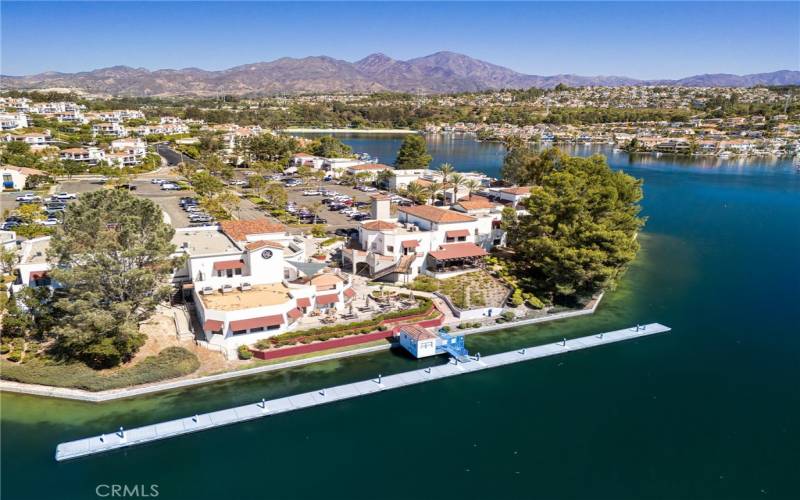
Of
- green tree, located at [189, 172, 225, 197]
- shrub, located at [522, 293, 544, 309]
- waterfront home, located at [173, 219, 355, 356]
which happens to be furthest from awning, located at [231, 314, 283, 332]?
green tree, located at [189, 172, 225, 197]

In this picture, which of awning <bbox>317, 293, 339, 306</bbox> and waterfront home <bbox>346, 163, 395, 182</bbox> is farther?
waterfront home <bbox>346, 163, 395, 182</bbox>

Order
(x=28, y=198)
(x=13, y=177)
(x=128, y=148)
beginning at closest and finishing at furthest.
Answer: (x=28, y=198), (x=13, y=177), (x=128, y=148)

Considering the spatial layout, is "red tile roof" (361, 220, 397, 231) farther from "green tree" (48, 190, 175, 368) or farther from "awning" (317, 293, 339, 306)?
"green tree" (48, 190, 175, 368)

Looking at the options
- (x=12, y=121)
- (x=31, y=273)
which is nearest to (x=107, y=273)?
(x=31, y=273)

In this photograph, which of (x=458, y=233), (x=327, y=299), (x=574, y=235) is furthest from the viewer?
(x=458, y=233)

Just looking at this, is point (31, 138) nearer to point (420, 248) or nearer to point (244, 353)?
point (420, 248)

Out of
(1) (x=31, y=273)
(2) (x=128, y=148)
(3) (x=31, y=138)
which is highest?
(3) (x=31, y=138)

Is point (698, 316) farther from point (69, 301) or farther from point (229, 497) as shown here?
point (69, 301)
